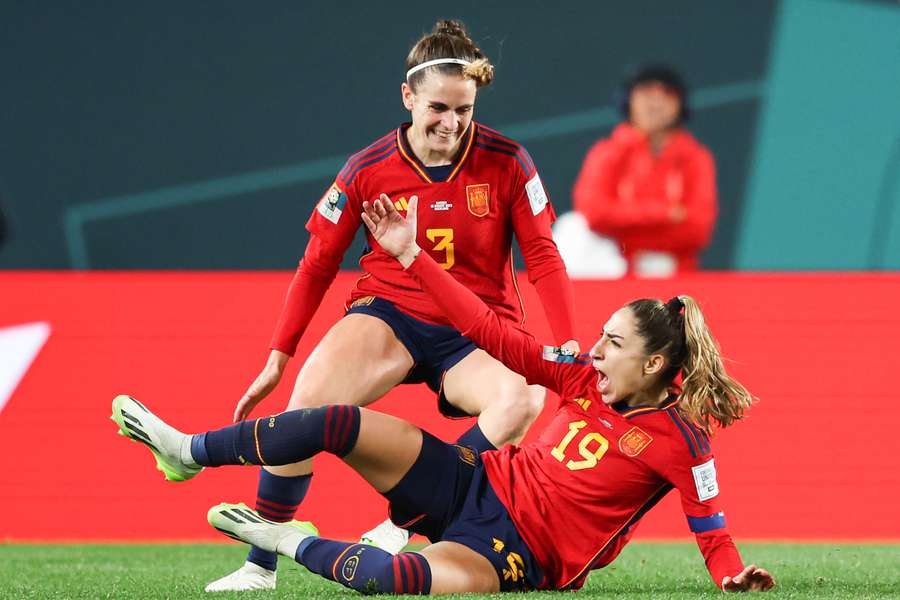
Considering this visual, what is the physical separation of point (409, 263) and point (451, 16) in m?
5.03

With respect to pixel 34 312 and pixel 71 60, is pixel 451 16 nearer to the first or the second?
pixel 71 60

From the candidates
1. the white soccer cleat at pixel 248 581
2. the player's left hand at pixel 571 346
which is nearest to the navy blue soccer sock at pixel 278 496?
the white soccer cleat at pixel 248 581

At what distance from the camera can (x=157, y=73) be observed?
8586 mm

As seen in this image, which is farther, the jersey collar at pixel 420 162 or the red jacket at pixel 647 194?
the red jacket at pixel 647 194

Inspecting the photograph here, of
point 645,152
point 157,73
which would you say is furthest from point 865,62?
point 157,73

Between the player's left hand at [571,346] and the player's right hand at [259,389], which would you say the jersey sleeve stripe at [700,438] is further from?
the player's right hand at [259,389]

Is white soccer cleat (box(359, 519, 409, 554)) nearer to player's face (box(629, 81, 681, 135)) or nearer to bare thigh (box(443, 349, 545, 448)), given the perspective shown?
bare thigh (box(443, 349, 545, 448))

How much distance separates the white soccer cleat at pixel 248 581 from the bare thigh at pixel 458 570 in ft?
2.12

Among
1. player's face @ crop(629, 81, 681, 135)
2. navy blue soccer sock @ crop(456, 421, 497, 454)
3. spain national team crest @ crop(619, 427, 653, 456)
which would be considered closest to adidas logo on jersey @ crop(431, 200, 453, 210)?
navy blue soccer sock @ crop(456, 421, 497, 454)

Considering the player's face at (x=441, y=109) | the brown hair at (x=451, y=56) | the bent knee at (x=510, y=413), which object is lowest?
the bent knee at (x=510, y=413)

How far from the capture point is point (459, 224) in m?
4.38

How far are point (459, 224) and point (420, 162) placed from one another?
24 centimetres

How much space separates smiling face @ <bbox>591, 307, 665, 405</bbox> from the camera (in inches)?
150

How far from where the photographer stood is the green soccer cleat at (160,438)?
3793mm
